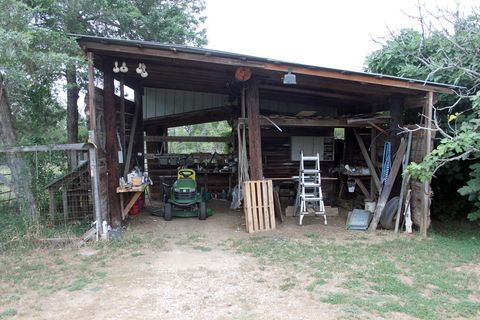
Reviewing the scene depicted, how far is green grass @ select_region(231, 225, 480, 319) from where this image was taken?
3359 millimetres

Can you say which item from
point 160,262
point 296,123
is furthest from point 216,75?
point 160,262

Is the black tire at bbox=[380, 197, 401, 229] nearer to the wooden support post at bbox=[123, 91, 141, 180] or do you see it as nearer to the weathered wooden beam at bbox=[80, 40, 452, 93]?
→ the weathered wooden beam at bbox=[80, 40, 452, 93]

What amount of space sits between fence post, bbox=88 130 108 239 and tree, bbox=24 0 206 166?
5.80ft

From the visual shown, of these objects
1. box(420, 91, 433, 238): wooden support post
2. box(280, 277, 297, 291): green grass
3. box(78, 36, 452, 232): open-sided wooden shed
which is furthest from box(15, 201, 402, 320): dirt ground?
box(420, 91, 433, 238): wooden support post

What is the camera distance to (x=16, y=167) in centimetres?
539

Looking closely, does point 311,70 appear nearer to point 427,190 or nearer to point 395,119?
point 395,119

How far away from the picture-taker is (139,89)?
29.7ft

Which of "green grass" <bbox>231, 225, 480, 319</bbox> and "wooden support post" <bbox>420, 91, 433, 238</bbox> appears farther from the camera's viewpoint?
"wooden support post" <bbox>420, 91, 433, 238</bbox>

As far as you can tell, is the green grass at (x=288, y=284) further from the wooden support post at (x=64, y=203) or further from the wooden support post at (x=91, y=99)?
the wooden support post at (x=64, y=203)

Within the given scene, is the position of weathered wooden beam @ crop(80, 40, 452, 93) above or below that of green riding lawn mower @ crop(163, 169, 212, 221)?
above

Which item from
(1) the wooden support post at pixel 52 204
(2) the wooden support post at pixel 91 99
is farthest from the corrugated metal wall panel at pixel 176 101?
(1) the wooden support post at pixel 52 204

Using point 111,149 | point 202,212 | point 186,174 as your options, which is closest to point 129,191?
point 111,149

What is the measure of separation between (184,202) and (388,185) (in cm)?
404

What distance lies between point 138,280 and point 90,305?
0.70 metres
